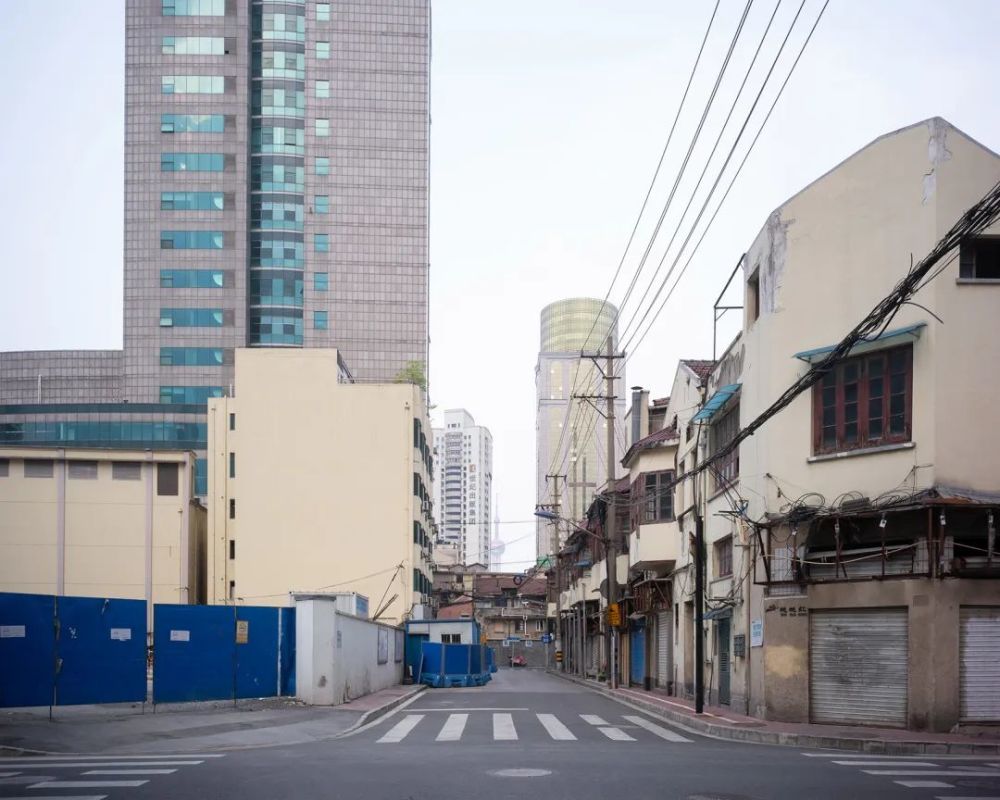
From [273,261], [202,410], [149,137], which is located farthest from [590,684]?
[149,137]

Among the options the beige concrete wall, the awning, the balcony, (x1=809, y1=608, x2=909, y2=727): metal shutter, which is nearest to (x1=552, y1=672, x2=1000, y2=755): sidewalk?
(x1=809, y1=608, x2=909, y2=727): metal shutter

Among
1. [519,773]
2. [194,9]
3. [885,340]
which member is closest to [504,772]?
[519,773]

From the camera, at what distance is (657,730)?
22469 millimetres

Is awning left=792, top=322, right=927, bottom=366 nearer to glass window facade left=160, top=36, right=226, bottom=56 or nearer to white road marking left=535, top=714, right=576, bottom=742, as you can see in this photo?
white road marking left=535, top=714, right=576, bottom=742

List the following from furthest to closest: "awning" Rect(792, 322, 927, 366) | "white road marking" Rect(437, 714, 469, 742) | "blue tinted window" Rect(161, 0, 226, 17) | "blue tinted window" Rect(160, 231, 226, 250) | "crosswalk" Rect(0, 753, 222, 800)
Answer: "blue tinted window" Rect(161, 0, 226, 17) < "blue tinted window" Rect(160, 231, 226, 250) < "awning" Rect(792, 322, 927, 366) < "white road marking" Rect(437, 714, 469, 742) < "crosswalk" Rect(0, 753, 222, 800)

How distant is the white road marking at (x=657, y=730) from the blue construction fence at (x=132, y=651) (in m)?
7.90

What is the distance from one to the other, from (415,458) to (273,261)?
46354 mm

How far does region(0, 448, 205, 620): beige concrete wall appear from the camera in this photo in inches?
2346

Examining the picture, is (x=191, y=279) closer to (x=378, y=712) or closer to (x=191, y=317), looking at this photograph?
(x=191, y=317)

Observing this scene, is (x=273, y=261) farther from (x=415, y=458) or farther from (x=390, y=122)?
(x=415, y=458)

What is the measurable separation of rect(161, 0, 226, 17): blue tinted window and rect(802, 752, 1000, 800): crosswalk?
100 m

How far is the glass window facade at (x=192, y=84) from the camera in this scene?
103m

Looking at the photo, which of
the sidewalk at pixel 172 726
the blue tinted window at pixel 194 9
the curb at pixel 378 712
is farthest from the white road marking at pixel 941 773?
the blue tinted window at pixel 194 9

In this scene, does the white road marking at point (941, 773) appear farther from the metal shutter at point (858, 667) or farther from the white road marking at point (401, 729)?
the white road marking at point (401, 729)
